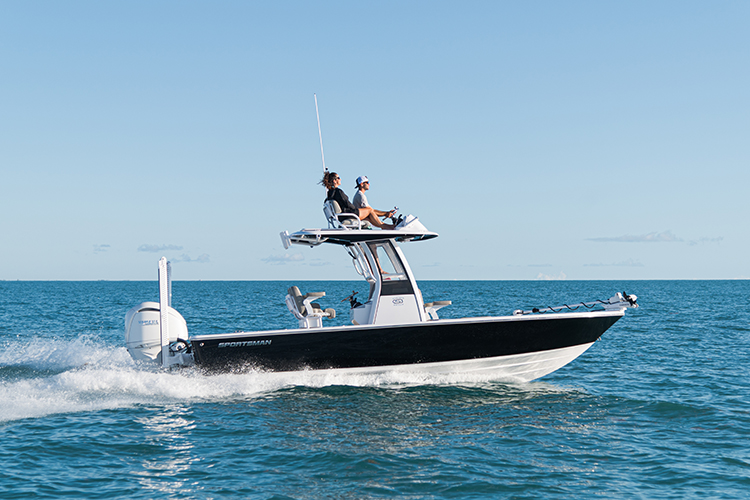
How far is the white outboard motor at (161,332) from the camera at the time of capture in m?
9.32

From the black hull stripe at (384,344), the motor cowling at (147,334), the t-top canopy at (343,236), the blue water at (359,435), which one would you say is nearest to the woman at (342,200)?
the t-top canopy at (343,236)

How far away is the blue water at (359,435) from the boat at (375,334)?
0.29m

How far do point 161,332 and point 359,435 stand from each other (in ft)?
12.9

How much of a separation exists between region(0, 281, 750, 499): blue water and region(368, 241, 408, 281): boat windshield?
1.68 m

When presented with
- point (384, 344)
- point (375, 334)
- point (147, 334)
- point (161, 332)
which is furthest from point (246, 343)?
point (384, 344)

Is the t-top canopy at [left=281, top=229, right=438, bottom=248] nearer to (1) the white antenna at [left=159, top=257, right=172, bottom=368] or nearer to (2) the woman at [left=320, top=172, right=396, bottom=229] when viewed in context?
(2) the woman at [left=320, top=172, right=396, bottom=229]

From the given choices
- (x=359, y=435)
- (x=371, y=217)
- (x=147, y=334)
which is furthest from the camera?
(x=371, y=217)

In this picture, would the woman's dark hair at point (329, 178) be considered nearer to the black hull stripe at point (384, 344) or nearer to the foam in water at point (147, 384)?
the black hull stripe at point (384, 344)

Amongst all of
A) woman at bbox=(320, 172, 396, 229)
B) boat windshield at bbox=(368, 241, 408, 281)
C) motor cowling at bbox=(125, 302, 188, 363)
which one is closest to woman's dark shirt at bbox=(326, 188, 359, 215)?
woman at bbox=(320, 172, 396, 229)

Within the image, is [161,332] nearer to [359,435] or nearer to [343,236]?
[343,236]

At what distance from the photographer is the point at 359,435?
7219mm

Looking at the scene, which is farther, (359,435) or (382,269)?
(382,269)

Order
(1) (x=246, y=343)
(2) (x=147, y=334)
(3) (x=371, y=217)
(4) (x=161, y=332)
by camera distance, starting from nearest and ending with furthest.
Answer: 1. (1) (x=246, y=343)
2. (4) (x=161, y=332)
3. (2) (x=147, y=334)
4. (3) (x=371, y=217)

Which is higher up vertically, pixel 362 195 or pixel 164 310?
pixel 362 195
